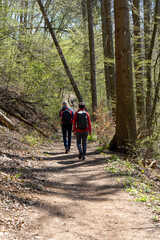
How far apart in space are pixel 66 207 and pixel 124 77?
581 centimetres

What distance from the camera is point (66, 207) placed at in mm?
4312

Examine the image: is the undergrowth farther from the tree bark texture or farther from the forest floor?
the tree bark texture

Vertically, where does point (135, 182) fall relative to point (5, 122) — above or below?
below

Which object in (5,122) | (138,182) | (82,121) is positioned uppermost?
(82,121)

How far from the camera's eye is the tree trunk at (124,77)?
8.74 meters

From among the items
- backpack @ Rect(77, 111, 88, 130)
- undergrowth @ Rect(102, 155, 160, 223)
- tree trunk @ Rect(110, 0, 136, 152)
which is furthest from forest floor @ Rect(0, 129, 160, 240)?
tree trunk @ Rect(110, 0, 136, 152)

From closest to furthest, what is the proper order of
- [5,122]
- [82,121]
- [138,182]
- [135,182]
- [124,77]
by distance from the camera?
1. [135,182]
2. [138,182]
3. [82,121]
4. [124,77]
5. [5,122]

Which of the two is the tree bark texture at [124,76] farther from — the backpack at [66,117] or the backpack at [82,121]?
the backpack at [66,117]

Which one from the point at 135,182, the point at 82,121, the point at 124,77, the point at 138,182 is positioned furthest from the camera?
the point at 124,77

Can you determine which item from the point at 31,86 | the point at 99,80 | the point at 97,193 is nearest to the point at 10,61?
the point at 31,86

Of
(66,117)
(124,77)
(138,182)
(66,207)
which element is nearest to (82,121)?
(66,117)

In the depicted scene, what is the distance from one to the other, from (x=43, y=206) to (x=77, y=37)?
1537cm

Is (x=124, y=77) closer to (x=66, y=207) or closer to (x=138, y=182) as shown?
(x=138, y=182)

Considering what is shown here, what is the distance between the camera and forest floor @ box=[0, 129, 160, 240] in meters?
3.36
